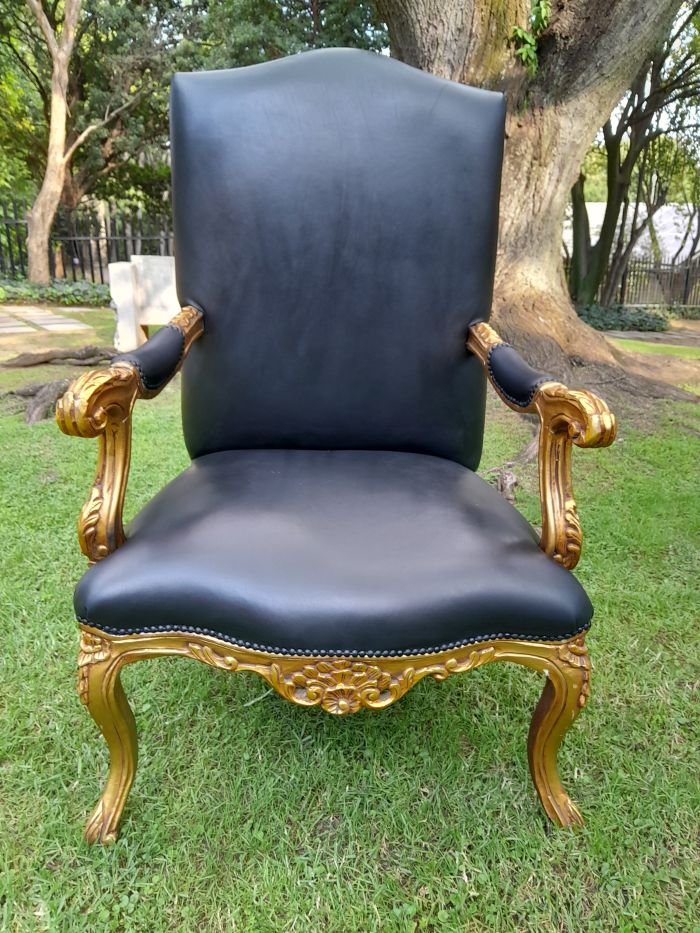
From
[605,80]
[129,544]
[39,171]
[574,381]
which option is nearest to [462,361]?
[129,544]

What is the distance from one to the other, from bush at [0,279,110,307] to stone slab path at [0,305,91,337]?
379mm

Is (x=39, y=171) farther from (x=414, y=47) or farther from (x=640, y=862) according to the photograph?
(x=640, y=862)

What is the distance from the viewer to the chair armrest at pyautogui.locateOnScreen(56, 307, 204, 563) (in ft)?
3.18

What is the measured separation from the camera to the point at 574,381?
3756 mm

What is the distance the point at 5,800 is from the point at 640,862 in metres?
1.18

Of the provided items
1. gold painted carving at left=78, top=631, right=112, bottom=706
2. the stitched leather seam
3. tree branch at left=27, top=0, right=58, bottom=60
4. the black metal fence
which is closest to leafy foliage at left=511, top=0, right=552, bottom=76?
the stitched leather seam

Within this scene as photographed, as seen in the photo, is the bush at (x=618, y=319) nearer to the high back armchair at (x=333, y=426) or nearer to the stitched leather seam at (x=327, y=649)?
the high back armchair at (x=333, y=426)

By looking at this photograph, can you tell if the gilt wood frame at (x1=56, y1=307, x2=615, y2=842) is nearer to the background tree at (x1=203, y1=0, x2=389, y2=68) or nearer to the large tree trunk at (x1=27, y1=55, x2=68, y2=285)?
the large tree trunk at (x1=27, y1=55, x2=68, y2=285)

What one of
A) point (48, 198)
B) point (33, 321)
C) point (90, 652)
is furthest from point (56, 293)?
point (90, 652)

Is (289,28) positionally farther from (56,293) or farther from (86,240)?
(56,293)

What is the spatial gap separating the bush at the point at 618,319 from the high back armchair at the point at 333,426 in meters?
8.14

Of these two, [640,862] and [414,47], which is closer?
[640,862]

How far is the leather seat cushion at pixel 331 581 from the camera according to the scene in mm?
951

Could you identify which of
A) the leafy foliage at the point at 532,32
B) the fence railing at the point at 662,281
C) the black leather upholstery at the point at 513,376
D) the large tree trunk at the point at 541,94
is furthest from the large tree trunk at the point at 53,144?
the fence railing at the point at 662,281
